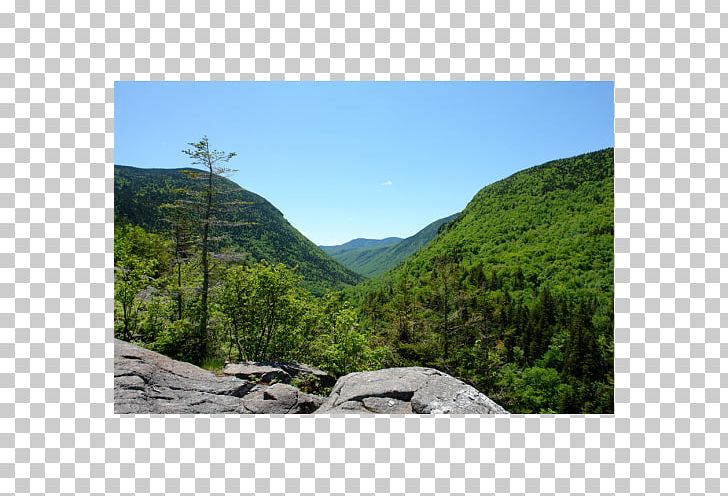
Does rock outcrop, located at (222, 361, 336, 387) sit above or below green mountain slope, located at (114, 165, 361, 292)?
below

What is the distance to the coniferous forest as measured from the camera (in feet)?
26.8

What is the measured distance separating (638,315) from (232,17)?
20.6ft

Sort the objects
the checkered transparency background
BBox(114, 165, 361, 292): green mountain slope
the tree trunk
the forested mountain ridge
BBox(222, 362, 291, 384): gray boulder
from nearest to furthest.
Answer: the checkered transparency background, BBox(222, 362, 291, 384): gray boulder, the tree trunk, the forested mountain ridge, BBox(114, 165, 361, 292): green mountain slope

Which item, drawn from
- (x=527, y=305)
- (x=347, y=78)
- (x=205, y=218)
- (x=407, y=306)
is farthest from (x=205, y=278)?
(x=527, y=305)

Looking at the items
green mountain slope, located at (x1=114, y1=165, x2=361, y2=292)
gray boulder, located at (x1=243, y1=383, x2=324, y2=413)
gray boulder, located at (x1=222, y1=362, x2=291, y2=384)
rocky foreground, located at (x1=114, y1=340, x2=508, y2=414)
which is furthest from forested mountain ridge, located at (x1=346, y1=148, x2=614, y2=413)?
green mountain slope, located at (x1=114, y1=165, x2=361, y2=292)

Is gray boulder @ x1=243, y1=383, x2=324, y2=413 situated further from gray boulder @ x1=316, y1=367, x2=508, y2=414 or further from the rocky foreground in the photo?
gray boulder @ x1=316, y1=367, x2=508, y2=414

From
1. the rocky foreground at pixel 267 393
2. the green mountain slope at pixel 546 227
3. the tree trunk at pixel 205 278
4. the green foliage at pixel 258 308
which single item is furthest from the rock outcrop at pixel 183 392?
the green mountain slope at pixel 546 227

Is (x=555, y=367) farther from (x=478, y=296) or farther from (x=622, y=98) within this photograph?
(x=622, y=98)

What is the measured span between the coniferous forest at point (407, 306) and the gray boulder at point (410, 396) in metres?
2.21

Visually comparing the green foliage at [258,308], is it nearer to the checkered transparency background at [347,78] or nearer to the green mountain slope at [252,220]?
the checkered transparency background at [347,78]

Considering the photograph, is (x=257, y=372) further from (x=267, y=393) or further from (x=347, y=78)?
(x=347, y=78)

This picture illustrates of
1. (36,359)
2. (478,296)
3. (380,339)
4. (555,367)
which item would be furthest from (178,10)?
(555,367)

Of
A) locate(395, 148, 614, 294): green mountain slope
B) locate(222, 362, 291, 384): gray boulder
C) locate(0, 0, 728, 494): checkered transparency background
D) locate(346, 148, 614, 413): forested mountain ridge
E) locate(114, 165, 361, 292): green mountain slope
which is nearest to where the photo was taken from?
locate(0, 0, 728, 494): checkered transparency background

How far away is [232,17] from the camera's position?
441cm
